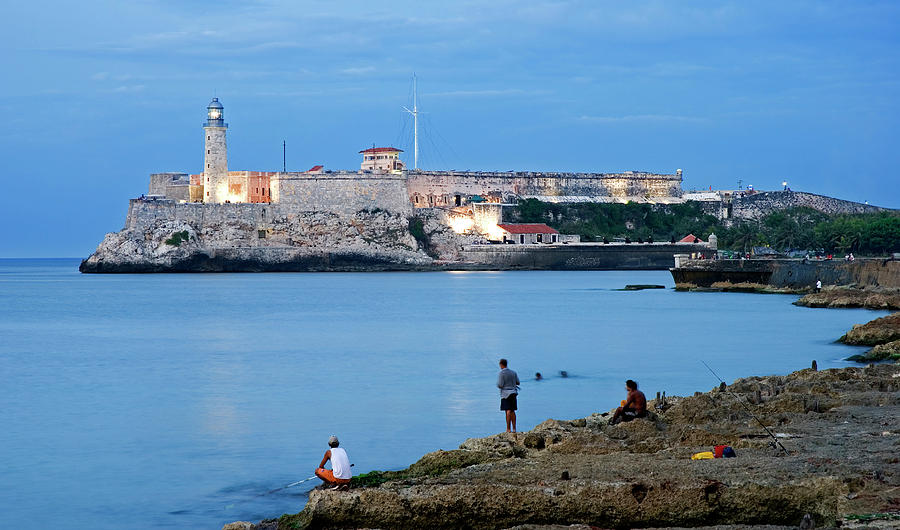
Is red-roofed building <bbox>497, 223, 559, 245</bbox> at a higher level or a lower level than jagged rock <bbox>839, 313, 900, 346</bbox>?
higher

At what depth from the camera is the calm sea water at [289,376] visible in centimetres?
996

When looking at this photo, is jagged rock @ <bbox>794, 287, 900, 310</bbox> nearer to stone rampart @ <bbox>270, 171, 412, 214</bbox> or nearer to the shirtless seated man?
the shirtless seated man

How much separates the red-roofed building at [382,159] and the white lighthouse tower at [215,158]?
1027 centimetres

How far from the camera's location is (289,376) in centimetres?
1819

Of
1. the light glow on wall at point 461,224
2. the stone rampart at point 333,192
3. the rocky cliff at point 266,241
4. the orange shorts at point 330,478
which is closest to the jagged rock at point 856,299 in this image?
the orange shorts at point 330,478

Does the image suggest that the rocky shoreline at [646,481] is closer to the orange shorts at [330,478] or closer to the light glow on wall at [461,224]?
the orange shorts at [330,478]

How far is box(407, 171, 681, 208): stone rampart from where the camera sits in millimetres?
67250

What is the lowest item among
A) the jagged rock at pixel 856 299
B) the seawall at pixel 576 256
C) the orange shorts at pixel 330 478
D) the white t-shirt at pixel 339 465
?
the orange shorts at pixel 330 478

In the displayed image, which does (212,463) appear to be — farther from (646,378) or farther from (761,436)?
(646,378)

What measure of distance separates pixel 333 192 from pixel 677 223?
23860mm

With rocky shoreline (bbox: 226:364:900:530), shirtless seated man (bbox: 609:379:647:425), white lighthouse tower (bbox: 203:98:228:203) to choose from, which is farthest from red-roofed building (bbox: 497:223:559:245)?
rocky shoreline (bbox: 226:364:900:530)

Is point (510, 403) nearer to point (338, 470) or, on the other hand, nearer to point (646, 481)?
point (338, 470)

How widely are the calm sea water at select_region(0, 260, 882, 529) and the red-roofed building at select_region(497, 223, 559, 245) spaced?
24.3m

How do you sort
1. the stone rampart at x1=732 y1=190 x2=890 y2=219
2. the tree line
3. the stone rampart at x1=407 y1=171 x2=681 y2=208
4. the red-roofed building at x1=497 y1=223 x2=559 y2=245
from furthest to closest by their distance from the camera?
the stone rampart at x1=732 y1=190 x2=890 y2=219
the stone rampart at x1=407 y1=171 x2=681 y2=208
the red-roofed building at x1=497 y1=223 x2=559 y2=245
the tree line
